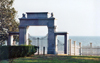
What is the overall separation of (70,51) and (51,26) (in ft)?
15.2

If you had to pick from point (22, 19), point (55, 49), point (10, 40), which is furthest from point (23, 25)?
point (55, 49)

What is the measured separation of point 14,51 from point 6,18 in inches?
422

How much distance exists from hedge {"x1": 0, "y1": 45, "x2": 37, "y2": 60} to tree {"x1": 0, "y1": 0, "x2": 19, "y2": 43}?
26.4 ft

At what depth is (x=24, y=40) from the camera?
27.6 m

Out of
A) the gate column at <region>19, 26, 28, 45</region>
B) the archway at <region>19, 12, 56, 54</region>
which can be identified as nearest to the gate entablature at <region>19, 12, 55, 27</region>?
the archway at <region>19, 12, 56, 54</region>

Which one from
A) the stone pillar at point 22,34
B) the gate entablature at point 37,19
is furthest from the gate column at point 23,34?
the gate entablature at point 37,19

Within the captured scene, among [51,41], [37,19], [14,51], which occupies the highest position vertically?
[37,19]

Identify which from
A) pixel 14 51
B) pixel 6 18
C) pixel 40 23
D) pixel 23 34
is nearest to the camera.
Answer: pixel 14 51

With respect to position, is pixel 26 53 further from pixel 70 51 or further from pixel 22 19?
pixel 70 51

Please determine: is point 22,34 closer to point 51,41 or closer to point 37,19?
point 37,19

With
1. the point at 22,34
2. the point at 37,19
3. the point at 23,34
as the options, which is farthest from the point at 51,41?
the point at 22,34

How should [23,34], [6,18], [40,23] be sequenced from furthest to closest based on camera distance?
1. [6,18]
2. [23,34]
3. [40,23]

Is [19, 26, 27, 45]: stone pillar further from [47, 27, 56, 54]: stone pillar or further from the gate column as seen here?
[47, 27, 56, 54]: stone pillar

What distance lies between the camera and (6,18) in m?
31.0
